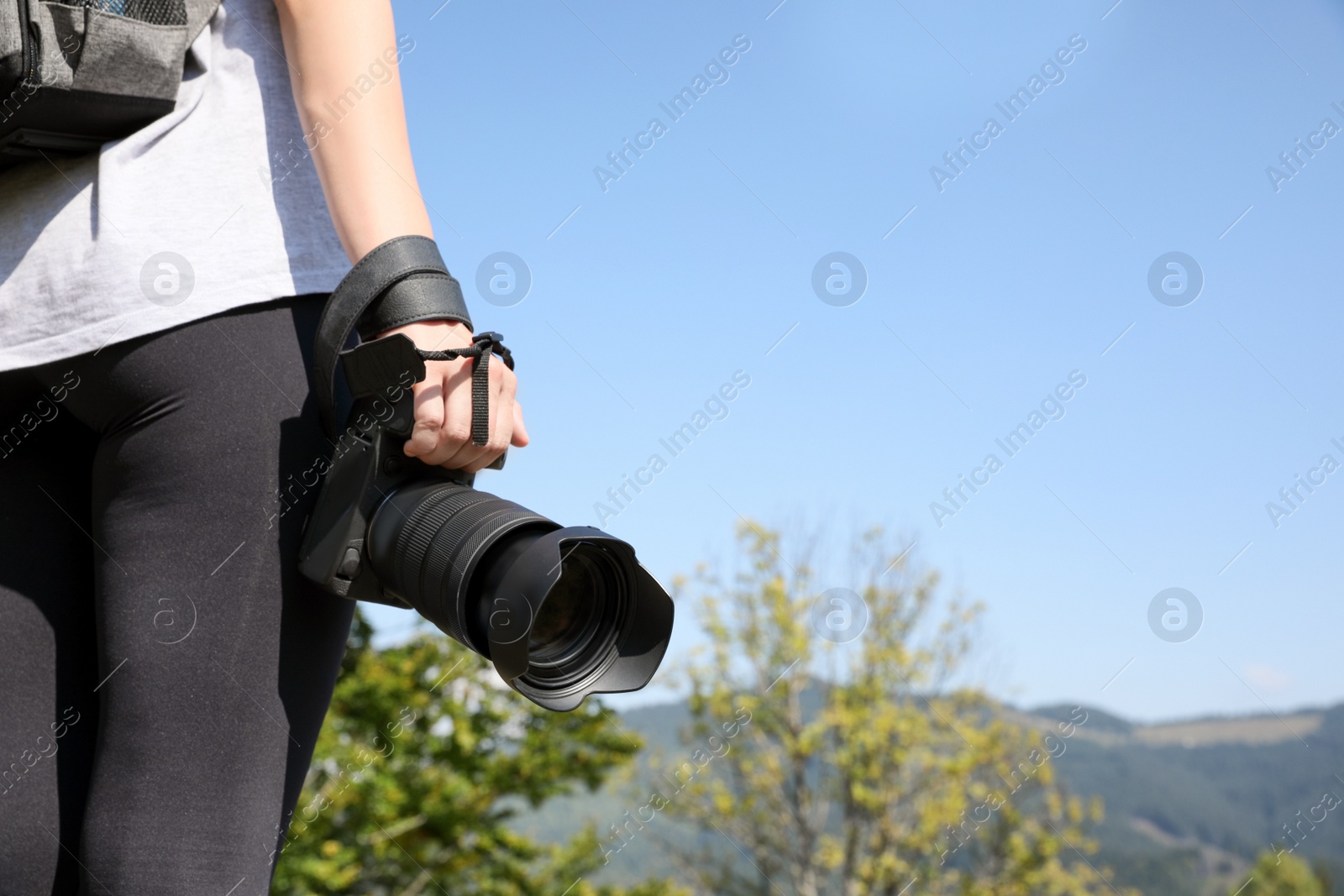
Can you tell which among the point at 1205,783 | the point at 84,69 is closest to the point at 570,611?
the point at 84,69

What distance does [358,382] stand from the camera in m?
0.74

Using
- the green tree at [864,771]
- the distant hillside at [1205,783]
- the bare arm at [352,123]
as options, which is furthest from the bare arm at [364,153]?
the distant hillside at [1205,783]

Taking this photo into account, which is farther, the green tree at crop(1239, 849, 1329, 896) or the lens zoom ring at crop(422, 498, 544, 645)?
the green tree at crop(1239, 849, 1329, 896)

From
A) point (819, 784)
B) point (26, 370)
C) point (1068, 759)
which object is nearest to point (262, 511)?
point (26, 370)

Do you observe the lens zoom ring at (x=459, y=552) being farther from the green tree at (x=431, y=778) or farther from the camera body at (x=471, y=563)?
the green tree at (x=431, y=778)

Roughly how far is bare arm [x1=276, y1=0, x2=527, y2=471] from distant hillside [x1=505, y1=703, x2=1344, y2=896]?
15.7 m

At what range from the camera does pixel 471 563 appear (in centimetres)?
72

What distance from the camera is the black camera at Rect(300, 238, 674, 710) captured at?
28.4 inches

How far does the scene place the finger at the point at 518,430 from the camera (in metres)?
0.81

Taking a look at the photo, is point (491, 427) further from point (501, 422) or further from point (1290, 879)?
point (1290, 879)

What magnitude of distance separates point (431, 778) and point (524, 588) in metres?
4.52

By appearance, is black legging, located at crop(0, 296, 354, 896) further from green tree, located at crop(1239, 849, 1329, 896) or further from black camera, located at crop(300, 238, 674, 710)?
green tree, located at crop(1239, 849, 1329, 896)

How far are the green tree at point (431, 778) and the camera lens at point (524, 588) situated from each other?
12.6 ft

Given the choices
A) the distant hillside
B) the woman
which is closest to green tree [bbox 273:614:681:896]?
the woman
